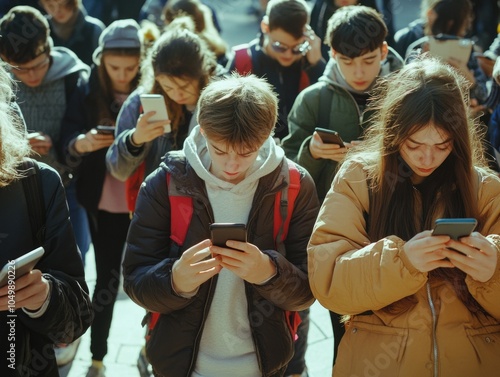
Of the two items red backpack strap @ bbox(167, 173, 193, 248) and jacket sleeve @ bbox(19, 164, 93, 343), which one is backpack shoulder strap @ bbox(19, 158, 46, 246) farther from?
red backpack strap @ bbox(167, 173, 193, 248)

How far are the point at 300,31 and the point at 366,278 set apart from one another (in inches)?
101

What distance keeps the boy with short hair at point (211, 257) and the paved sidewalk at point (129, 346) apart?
1.85 meters

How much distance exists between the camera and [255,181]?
310cm

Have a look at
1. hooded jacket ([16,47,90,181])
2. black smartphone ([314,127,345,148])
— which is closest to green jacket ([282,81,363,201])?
black smartphone ([314,127,345,148])

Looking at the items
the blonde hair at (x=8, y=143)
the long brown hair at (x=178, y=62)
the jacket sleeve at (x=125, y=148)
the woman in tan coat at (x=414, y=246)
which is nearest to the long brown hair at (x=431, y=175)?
the woman in tan coat at (x=414, y=246)

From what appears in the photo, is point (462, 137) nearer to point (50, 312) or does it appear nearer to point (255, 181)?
point (255, 181)

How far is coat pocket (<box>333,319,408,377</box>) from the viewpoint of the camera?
8.67 ft

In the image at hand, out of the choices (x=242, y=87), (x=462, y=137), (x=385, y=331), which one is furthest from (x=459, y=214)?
(x=242, y=87)

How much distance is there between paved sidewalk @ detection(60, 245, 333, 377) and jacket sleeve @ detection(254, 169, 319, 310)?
186 cm

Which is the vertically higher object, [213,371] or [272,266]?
[272,266]

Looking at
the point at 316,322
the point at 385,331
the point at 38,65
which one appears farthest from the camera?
the point at 316,322

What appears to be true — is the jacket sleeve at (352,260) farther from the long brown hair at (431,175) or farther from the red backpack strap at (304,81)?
the red backpack strap at (304,81)

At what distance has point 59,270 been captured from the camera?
114 inches

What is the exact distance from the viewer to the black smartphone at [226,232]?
8.73 feet
